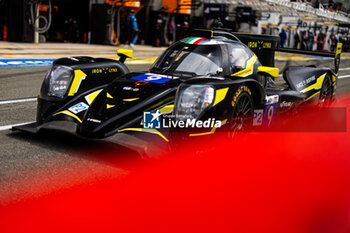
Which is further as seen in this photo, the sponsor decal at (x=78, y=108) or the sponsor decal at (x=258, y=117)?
the sponsor decal at (x=258, y=117)

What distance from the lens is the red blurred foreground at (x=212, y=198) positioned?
9.98 feet

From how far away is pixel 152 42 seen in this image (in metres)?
26.7

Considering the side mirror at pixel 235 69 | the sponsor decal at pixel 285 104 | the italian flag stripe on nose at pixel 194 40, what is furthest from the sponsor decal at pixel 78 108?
the sponsor decal at pixel 285 104

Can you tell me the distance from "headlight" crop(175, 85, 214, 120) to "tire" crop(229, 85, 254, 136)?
35 cm

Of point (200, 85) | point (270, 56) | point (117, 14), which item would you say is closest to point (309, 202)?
point (200, 85)

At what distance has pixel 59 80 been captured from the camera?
5.02 metres

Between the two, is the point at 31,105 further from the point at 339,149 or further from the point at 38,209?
the point at 339,149

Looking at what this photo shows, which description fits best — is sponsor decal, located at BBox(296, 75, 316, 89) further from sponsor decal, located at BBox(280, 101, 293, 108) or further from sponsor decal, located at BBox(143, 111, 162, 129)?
sponsor decal, located at BBox(143, 111, 162, 129)

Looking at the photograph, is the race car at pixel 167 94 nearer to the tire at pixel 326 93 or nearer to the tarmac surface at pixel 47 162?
the tarmac surface at pixel 47 162

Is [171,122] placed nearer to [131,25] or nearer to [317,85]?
[317,85]

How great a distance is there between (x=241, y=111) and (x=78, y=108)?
1682 millimetres

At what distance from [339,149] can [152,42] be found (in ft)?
72.2

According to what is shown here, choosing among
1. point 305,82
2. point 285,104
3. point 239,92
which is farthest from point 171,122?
point 305,82

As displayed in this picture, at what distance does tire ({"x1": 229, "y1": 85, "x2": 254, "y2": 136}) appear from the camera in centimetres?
448
